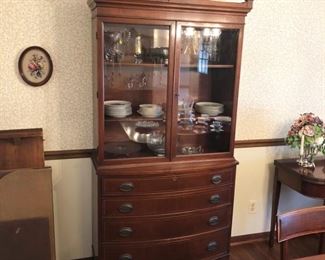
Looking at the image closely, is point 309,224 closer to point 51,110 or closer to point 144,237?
point 144,237

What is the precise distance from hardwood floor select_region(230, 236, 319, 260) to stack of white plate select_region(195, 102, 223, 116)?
4.03 ft

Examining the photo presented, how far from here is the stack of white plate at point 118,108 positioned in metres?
2.25

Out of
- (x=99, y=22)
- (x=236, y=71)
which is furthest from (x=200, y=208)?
(x=99, y=22)

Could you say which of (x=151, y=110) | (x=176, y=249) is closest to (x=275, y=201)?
(x=176, y=249)

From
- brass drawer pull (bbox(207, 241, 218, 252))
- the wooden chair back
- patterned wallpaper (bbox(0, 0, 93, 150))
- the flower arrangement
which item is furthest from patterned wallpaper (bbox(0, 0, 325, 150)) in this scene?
the wooden chair back

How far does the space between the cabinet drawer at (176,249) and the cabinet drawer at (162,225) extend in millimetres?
50

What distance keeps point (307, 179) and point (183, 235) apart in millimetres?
978

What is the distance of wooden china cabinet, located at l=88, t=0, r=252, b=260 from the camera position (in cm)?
→ 219

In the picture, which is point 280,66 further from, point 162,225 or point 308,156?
point 162,225

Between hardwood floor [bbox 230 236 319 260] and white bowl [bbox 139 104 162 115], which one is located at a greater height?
white bowl [bbox 139 104 162 115]

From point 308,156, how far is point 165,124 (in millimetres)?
1268

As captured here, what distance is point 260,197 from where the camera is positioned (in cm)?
308

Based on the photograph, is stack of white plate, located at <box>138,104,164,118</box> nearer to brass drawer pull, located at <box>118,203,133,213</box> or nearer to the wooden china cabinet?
the wooden china cabinet

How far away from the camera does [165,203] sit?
237 centimetres
